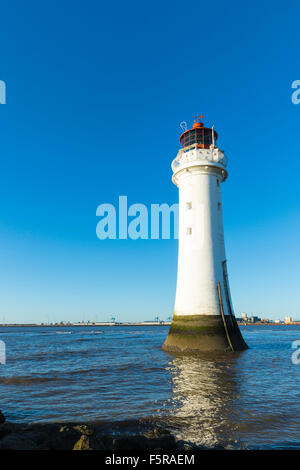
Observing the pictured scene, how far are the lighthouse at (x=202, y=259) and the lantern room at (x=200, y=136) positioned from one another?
0.08 meters

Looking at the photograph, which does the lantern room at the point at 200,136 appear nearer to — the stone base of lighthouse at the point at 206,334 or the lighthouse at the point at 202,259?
the lighthouse at the point at 202,259

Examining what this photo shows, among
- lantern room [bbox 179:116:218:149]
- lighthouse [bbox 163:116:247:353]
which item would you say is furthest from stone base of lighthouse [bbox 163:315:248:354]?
lantern room [bbox 179:116:218:149]

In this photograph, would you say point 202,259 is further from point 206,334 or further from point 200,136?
point 200,136

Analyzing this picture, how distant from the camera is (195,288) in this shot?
20.2 meters

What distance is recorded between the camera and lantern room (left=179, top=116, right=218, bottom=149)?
2291cm

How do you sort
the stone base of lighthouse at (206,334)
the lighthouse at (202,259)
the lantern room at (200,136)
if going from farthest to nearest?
the lantern room at (200,136) < the lighthouse at (202,259) < the stone base of lighthouse at (206,334)

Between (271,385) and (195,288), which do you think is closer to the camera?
(271,385)

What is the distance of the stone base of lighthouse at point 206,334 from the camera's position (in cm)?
1912

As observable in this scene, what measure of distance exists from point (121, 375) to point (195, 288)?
8.09 meters

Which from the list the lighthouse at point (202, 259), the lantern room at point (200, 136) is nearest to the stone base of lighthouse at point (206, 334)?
the lighthouse at point (202, 259)

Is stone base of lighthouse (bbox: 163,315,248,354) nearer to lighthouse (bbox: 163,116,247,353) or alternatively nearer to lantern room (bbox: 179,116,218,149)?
lighthouse (bbox: 163,116,247,353)

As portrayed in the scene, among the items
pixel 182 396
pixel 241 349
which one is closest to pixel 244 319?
pixel 241 349

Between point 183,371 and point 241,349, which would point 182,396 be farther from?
point 241,349
